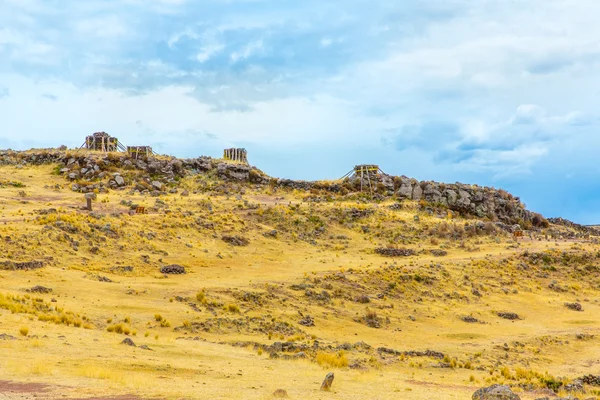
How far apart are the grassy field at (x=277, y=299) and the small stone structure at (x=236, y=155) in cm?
1635

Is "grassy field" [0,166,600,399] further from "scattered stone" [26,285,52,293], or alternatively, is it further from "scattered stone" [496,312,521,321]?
"scattered stone" [496,312,521,321]

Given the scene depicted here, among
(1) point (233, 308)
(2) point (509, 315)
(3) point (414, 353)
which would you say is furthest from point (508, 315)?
(1) point (233, 308)

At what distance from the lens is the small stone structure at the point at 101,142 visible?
7781cm

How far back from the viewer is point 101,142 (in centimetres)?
7831

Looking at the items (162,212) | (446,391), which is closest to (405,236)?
(162,212)

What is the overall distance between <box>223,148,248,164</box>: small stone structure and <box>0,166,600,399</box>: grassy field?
16.4 m

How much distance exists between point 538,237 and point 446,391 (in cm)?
4494

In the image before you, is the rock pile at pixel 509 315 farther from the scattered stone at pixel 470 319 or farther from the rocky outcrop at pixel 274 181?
the rocky outcrop at pixel 274 181

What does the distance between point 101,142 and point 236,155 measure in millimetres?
17286

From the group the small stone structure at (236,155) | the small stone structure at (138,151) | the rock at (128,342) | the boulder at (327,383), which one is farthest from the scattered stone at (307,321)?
the small stone structure at (236,155)

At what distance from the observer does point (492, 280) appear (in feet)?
150

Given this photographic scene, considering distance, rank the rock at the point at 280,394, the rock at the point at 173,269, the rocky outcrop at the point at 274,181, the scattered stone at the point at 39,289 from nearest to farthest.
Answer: the rock at the point at 280,394 → the scattered stone at the point at 39,289 → the rock at the point at 173,269 → the rocky outcrop at the point at 274,181

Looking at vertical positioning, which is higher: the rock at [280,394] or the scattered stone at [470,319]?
the rock at [280,394]

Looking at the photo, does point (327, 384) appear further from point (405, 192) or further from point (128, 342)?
point (405, 192)
